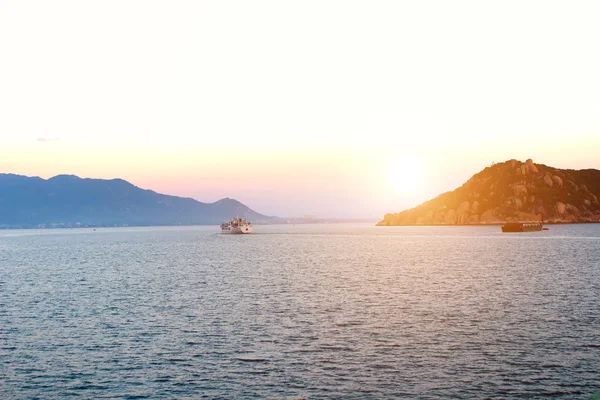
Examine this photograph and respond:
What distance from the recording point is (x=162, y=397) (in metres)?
36.1

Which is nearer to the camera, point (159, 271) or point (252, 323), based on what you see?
point (252, 323)

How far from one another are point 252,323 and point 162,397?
23296mm

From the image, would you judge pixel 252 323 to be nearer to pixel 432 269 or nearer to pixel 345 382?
pixel 345 382

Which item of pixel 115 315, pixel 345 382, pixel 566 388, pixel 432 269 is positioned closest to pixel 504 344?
pixel 566 388

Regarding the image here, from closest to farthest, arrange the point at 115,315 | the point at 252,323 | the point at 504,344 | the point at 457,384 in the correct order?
the point at 457,384 < the point at 504,344 < the point at 252,323 < the point at 115,315

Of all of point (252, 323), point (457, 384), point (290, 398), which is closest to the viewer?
point (290, 398)

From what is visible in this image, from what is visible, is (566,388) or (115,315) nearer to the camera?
(566,388)

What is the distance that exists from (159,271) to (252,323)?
69.2 metres

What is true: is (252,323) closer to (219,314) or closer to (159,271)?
(219,314)

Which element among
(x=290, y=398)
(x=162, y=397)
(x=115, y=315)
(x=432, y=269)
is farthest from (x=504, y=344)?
(x=432, y=269)

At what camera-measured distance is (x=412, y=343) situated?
4906 centimetres

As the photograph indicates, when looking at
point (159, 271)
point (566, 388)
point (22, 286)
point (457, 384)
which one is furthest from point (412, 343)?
point (159, 271)

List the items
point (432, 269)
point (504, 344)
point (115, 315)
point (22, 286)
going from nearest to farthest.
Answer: point (504, 344), point (115, 315), point (22, 286), point (432, 269)

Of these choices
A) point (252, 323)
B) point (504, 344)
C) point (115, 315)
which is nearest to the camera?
point (504, 344)
